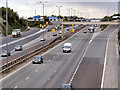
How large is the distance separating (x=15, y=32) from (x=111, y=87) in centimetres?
8065

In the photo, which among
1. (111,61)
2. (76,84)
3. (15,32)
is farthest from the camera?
(15,32)

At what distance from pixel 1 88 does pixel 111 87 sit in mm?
12933

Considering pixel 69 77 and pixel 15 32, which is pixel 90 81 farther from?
pixel 15 32

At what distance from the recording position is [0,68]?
38688mm

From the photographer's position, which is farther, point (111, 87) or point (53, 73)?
point (53, 73)

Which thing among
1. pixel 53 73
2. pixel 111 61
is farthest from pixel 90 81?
pixel 111 61

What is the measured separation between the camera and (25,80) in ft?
111

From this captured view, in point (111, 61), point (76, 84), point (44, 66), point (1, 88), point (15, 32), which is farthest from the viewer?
point (15, 32)

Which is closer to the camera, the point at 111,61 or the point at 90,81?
the point at 90,81

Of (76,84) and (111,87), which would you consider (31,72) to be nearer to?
(76,84)

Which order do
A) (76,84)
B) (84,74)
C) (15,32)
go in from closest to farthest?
1. (76,84)
2. (84,74)
3. (15,32)

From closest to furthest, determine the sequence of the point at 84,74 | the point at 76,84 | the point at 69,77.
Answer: the point at 76,84 → the point at 69,77 → the point at 84,74

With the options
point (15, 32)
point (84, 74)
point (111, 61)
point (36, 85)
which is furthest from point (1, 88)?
point (15, 32)

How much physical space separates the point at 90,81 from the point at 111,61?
19350mm
